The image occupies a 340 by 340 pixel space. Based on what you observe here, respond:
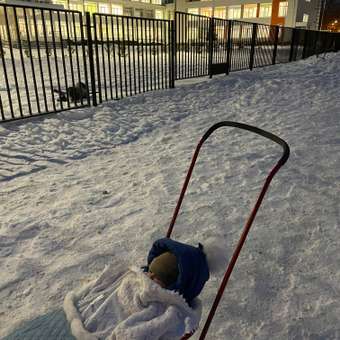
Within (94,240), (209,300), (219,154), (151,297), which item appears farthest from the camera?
(219,154)

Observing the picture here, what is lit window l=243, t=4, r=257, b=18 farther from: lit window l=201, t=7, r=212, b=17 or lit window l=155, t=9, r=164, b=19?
lit window l=155, t=9, r=164, b=19

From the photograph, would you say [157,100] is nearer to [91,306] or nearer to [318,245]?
[318,245]

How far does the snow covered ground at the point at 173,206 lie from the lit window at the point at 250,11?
40579 mm

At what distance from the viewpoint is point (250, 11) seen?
4203 centimetres

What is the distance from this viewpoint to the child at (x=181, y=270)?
5.25 feet

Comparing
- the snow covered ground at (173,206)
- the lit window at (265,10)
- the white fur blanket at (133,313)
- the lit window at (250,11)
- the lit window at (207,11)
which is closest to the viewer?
the white fur blanket at (133,313)

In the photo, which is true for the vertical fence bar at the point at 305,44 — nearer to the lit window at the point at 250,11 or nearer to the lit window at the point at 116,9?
the lit window at the point at 250,11

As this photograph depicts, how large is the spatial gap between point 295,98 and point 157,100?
130 inches

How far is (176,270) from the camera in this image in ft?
5.44

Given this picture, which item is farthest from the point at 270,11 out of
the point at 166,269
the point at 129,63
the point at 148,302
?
the point at 148,302

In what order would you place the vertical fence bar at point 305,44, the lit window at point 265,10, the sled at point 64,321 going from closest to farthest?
the sled at point 64,321 < the vertical fence bar at point 305,44 < the lit window at point 265,10

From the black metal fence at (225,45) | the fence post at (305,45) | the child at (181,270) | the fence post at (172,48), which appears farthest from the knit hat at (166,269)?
the fence post at (305,45)

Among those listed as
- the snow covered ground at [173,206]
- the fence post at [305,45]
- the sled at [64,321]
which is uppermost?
the fence post at [305,45]

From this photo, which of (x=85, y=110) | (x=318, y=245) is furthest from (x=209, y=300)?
(x=85, y=110)
